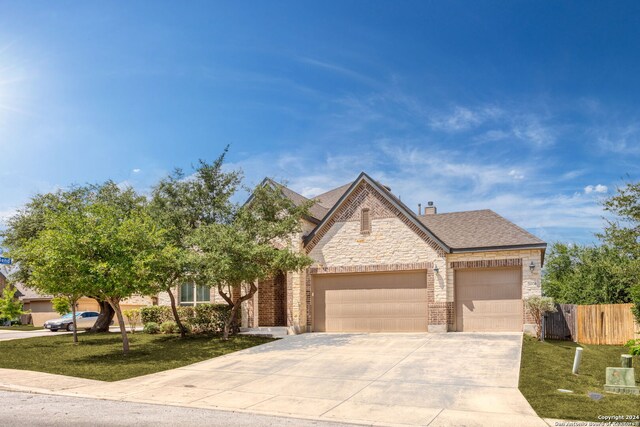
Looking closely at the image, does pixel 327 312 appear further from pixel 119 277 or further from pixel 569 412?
pixel 569 412

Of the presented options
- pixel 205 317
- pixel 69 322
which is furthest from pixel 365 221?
pixel 69 322

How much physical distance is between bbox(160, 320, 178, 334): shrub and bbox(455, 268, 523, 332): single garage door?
13.3m

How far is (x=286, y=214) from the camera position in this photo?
22.4 m

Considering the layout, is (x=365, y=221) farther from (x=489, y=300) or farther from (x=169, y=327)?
(x=169, y=327)

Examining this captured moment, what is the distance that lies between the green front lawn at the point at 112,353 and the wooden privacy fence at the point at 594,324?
12.4m

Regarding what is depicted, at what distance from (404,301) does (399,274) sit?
47.4 inches

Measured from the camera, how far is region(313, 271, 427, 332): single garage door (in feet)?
73.6

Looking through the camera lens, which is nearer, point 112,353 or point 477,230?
point 112,353

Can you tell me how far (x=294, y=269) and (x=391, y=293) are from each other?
480 centimetres

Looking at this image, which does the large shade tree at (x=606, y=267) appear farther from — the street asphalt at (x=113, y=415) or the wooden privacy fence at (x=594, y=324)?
the street asphalt at (x=113, y=415)

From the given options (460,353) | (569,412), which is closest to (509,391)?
(569,412)

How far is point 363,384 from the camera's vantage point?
1288cm

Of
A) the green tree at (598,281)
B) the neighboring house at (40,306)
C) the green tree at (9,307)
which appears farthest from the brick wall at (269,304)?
the green tree at (9,307)

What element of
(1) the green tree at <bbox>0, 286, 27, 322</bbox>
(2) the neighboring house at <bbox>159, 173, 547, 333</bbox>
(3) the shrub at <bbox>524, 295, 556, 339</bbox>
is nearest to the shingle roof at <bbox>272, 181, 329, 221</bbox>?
(2) the neighboring house at <bbox>159, 173, 547, 333</bbox>
